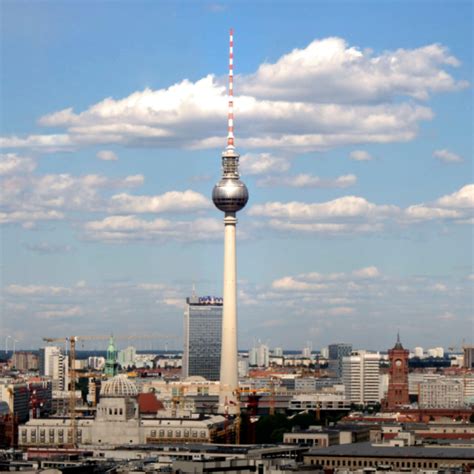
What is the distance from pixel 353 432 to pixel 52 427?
2787 cm

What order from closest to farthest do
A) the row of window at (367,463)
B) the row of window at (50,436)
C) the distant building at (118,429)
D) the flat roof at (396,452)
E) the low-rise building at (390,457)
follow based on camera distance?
the row of window at (367,463), the low-rise building at (390,457), the flat roof at (396,452), the distant building at (118,429), the row of window at (50,436)

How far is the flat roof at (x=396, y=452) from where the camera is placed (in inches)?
5595

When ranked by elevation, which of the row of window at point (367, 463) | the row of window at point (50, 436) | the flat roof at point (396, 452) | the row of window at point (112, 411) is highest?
the row of window at point (112, 411)

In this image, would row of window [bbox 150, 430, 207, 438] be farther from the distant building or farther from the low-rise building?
the low-rise building

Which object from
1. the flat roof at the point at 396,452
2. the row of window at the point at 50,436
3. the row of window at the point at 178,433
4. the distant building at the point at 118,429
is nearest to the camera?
the flat roof at the point at 396,452

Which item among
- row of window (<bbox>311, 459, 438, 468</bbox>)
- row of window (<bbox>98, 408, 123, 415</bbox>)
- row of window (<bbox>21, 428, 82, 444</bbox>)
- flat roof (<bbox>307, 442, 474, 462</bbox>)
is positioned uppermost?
row of window (<bbox>98, 408, 123, 415</bbox>)

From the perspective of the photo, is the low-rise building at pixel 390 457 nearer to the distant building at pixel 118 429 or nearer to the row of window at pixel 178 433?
the row of window at pixel 178 433

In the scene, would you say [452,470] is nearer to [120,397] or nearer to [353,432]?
[353,432]

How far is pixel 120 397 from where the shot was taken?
193000 mm

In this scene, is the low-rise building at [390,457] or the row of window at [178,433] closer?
the low-rise building at [390,457]

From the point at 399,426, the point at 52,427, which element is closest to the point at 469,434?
the point at 399,426

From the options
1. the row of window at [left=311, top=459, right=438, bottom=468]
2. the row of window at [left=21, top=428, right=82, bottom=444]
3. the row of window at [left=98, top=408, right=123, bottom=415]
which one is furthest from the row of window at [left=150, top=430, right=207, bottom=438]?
the row of window at [left=311, top=459, right=438, bottom=468]

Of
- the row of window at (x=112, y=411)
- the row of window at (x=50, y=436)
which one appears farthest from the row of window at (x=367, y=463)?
the row of window at (x=50, y=436)

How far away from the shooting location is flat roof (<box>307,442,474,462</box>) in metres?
142
